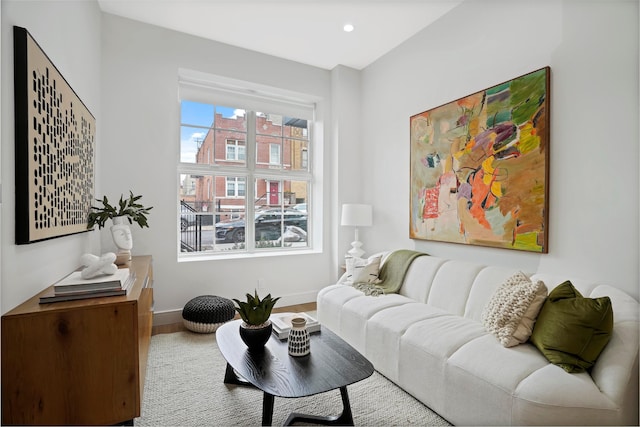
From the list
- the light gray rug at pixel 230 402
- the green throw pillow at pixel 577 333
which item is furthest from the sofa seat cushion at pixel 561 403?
the light gray rug at pixel 230 402

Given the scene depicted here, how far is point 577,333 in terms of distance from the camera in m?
1.63

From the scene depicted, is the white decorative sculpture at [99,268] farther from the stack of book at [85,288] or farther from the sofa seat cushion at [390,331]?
the sofa seat cushion at [390,331]

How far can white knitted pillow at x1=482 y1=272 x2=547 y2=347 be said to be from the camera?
1.85m

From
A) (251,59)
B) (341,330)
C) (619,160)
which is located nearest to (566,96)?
(619,160)

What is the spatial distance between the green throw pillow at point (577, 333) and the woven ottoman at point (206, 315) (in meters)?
2.54

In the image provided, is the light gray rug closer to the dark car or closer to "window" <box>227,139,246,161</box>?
the dark car

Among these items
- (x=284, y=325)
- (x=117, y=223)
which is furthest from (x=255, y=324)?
(x=117, y=223)

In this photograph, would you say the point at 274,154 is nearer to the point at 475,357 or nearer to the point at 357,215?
the point at 357,215

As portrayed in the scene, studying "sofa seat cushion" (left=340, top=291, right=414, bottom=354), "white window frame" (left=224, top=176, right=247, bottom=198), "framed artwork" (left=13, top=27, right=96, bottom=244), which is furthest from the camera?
"white window frame" (left=224, top=176, right=247, bottom=198)

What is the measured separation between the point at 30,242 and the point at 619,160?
3234 mm

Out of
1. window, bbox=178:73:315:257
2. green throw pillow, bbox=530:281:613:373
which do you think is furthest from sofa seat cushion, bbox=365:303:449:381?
window, bbox=178:73:315:257

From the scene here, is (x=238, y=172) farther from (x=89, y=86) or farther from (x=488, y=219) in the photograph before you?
(x=488, y=219)

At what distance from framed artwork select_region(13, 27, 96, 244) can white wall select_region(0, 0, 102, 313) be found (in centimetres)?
3

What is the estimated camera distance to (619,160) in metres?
1.97
